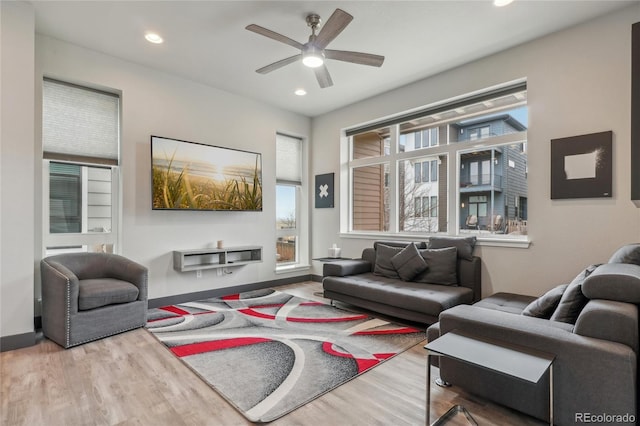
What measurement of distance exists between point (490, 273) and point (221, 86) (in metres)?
4.43

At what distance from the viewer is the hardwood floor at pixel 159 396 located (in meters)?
1.86

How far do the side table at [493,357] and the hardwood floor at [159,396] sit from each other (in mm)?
246

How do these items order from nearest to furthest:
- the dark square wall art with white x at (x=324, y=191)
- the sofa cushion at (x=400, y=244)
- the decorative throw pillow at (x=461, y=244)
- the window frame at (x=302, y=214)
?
1. the decorative throw pillow at (x=461, y=244)
2. the sofa cushion at (x=400, y=244)
3. the dark square wall art with white x at (x=324, y=191)
4. the window frame at (x=302, y=214)

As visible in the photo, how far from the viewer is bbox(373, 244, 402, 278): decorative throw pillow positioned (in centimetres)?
420

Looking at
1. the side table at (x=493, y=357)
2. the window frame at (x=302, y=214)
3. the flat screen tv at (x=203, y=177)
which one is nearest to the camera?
the side table at (x=493, y=357)

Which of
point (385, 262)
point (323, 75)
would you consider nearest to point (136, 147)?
point (323, 75)

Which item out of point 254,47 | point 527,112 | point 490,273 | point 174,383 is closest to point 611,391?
point 490,273

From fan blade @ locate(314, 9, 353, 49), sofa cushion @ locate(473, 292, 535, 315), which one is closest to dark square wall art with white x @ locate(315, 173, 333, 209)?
fan blade @ locate(314, 9, 353, 49)

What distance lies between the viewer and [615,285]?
1.77 m

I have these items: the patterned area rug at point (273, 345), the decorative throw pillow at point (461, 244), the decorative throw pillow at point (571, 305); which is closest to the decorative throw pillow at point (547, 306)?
the decorative throw pillow at point (571, 305)

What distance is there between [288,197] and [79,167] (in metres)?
3.13

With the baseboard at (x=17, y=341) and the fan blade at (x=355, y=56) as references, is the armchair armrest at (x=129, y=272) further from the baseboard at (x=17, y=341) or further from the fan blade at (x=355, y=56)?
the fan blade at (x=355, y=56)

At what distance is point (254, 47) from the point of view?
11.9 feet

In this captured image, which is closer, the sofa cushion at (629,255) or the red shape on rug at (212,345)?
the sofa cushion at (629,255)
